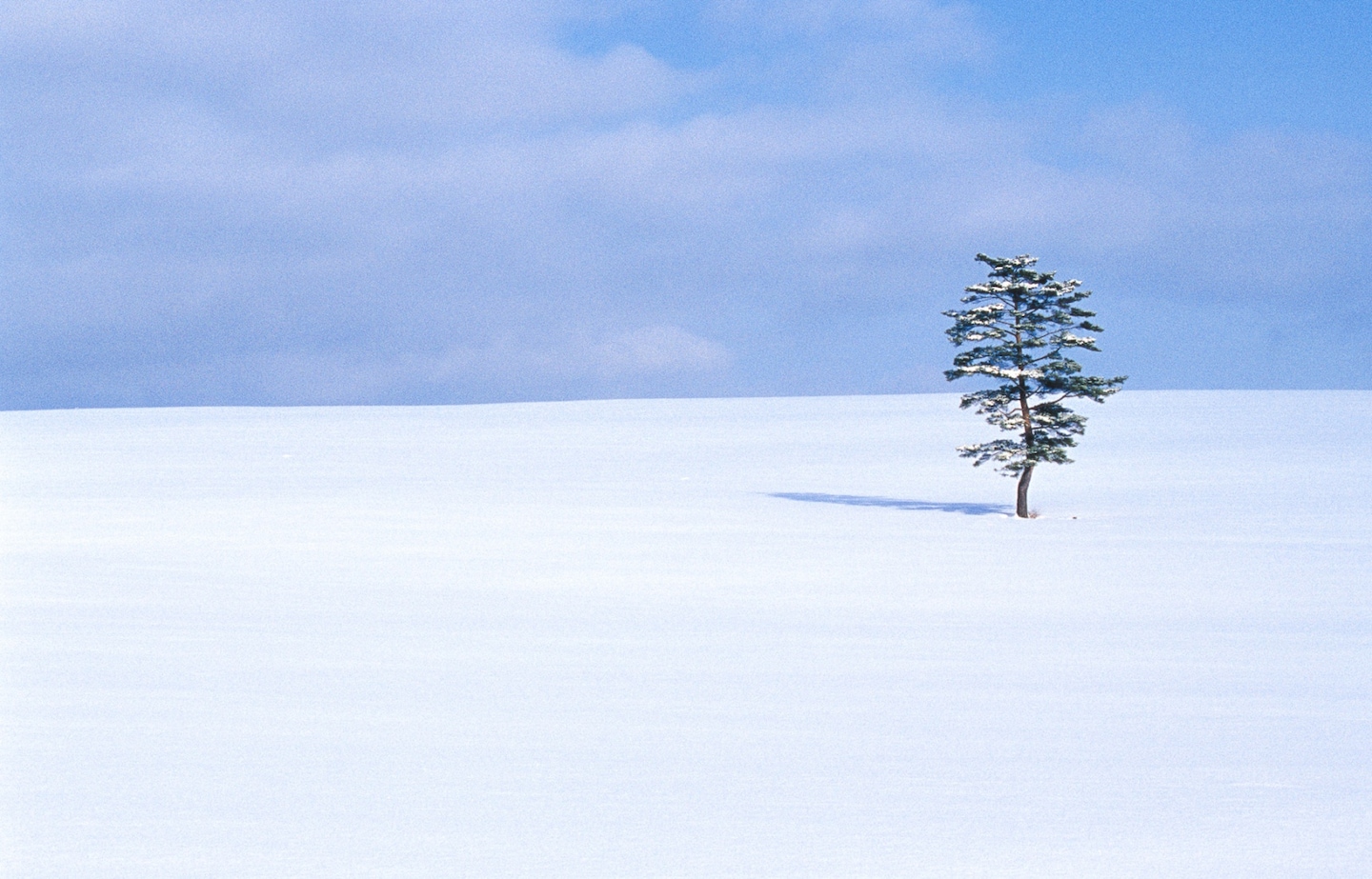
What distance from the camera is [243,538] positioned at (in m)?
21.6

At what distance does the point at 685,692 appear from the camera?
388 inches

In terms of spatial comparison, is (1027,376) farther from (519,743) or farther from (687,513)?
(519,743)

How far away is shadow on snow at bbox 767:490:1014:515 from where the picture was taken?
27891 millimetres

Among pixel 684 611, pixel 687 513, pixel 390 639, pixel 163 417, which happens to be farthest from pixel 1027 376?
pixel 163 417

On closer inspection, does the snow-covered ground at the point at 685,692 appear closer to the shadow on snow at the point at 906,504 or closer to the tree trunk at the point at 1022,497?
the tree trunk at the point at 1022,497

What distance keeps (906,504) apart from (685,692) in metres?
20.2

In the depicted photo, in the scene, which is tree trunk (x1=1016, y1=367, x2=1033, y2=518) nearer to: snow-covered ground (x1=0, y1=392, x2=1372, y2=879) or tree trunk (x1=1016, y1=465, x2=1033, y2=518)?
tree trunk (x1=1016, y1=465, x2=1033, y2=518)

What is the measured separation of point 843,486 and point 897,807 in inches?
1091

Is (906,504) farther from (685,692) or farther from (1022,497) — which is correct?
(685,692)

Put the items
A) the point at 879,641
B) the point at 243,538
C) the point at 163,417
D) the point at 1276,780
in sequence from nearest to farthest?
the point at 1276,780 < the point at 879,641 < the point at 243,538 < the point at 163,417

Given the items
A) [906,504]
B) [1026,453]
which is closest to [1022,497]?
[1026,453]

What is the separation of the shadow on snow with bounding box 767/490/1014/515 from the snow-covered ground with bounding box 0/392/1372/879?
3.76 feet

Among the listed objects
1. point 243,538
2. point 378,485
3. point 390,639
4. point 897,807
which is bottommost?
point 897,807

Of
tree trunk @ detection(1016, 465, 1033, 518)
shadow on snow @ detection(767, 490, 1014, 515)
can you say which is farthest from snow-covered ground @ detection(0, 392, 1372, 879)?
shadow on snow @ detection(767, 490, 1014, 515)
